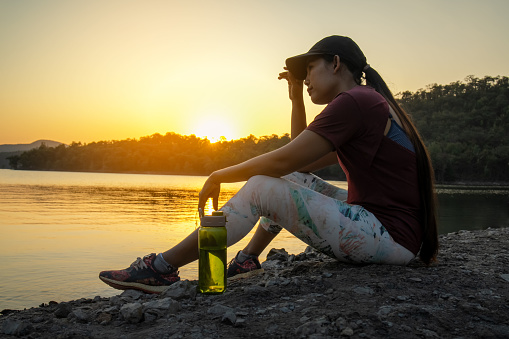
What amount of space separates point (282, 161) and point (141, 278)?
1158 mm

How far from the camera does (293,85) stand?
11.1 ft

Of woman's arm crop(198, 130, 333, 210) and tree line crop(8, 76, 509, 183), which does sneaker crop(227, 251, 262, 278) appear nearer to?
woman's arm crop(198, 130, 333, 210)

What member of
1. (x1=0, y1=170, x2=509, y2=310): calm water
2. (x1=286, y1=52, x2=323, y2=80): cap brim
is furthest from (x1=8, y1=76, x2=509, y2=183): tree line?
(x1=286, y1=52, x2=323, y2=80): cap brim

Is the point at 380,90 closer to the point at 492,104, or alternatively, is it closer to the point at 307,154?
the point at 307,154

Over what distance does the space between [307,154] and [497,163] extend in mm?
77656

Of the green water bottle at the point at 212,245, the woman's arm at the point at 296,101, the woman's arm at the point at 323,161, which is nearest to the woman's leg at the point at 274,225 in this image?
the woman's arm at the point at 323,161

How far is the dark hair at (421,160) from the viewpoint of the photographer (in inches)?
101

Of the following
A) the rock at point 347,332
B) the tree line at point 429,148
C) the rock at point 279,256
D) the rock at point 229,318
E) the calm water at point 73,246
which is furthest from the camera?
the tree line at point 429,148

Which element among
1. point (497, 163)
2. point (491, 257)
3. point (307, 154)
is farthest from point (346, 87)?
point (497, 163)

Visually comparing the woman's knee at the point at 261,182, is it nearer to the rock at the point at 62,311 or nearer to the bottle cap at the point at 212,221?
the bottle cap at the point at 212,221

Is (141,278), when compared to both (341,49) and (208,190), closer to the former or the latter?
(208,190)

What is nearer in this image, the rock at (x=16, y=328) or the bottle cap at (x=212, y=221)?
the rock at (x=16, y=328)

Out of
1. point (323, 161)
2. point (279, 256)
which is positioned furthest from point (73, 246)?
point (323, 161)

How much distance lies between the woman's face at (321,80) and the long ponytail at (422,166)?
226mm
